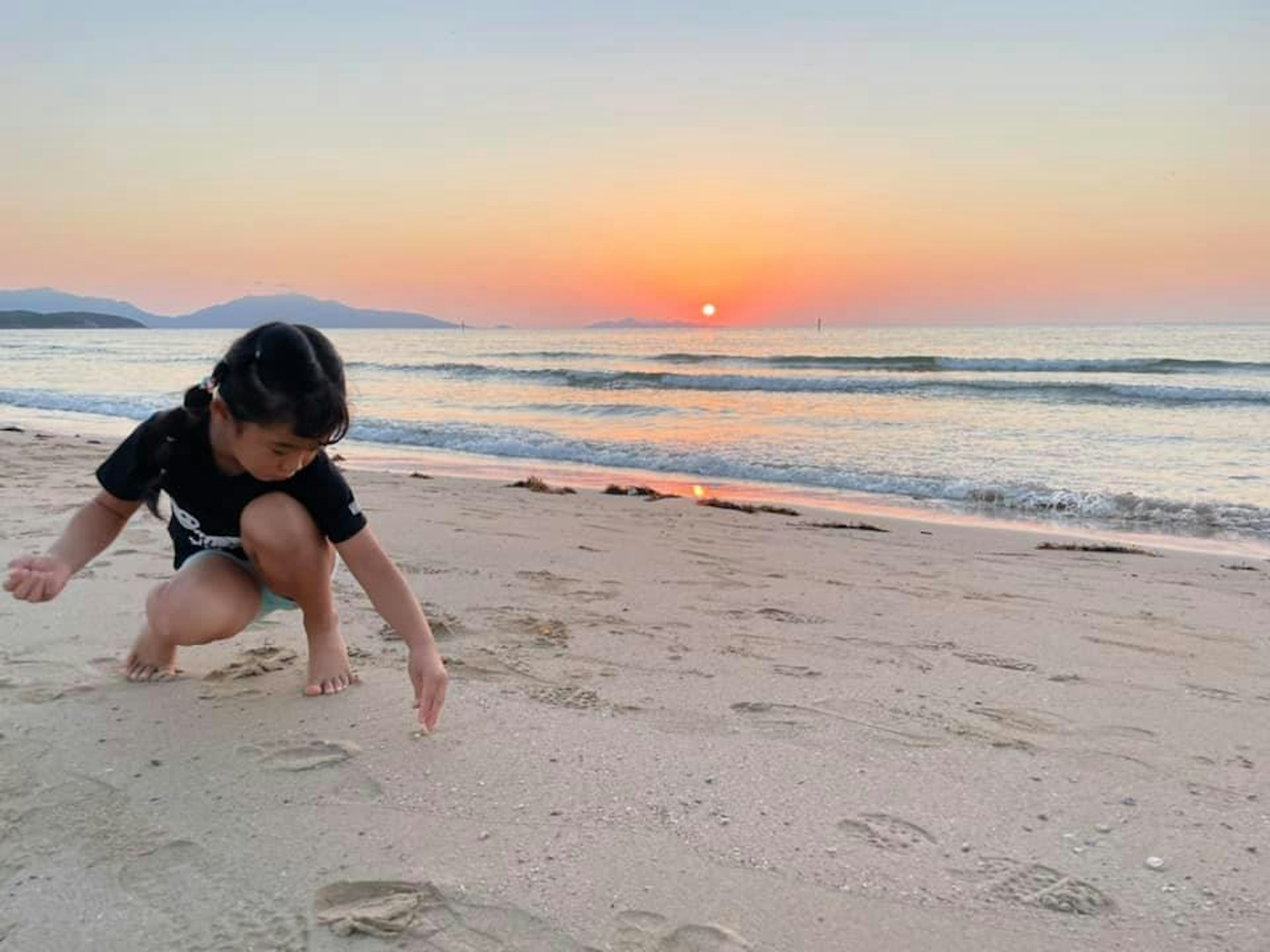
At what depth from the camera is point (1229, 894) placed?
1.63 metres

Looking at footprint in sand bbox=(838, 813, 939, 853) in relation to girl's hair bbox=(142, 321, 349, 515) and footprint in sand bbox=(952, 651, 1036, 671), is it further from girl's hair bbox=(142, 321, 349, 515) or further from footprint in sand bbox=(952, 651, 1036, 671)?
girl's hair bbox=(142, 321, 349, 515)

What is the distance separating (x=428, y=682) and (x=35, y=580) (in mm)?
888

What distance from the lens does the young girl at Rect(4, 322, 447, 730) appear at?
1.89 metres

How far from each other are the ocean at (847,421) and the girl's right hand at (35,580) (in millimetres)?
6238

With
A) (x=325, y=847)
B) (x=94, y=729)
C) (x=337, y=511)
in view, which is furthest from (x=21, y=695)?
(x=325, y=847)

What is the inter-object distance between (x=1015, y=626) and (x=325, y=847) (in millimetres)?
2712

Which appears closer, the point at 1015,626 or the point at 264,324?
the point at 264,324

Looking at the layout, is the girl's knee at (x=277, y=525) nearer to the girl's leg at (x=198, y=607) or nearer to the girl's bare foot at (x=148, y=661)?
the girl's leg at (x=198, y=607)

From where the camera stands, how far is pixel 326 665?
2.47m

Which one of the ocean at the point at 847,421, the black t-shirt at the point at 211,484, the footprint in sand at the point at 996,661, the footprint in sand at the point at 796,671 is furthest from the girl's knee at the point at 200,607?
the ocean at the point at 847,421

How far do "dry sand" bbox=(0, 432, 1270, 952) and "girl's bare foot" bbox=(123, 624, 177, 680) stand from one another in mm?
46

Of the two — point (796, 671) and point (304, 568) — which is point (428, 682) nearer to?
point (304, 568)

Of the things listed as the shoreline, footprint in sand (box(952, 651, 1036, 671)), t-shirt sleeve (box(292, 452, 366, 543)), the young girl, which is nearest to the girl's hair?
the young girl

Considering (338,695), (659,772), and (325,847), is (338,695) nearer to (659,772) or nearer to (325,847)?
(325,847)
